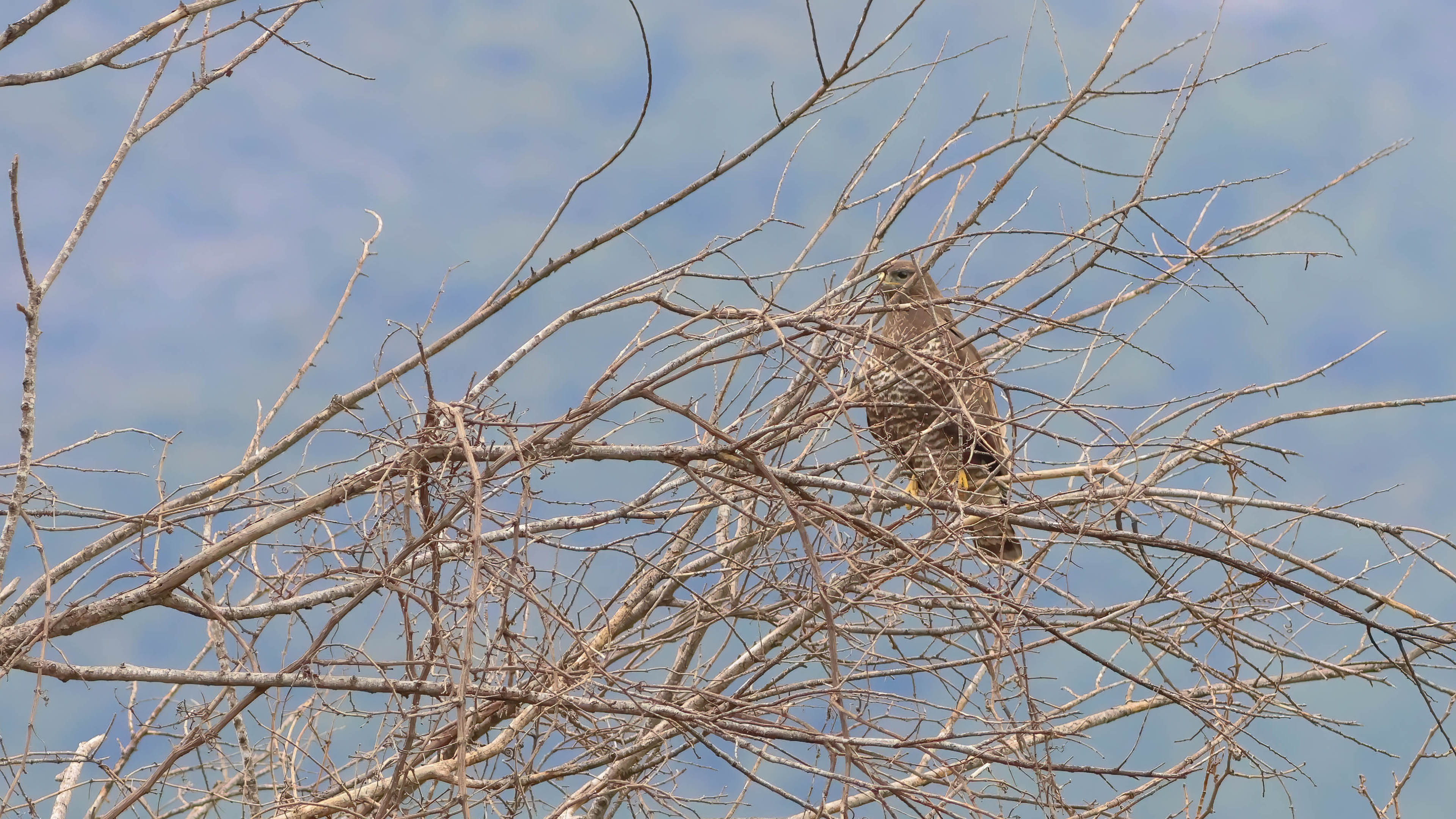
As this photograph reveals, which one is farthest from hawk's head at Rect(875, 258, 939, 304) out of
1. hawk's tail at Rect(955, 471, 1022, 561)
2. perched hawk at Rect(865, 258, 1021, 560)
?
hawk's tail at Rect(955, 471, 1022, 561)

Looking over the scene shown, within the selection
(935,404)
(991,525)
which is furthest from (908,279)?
(935,404)

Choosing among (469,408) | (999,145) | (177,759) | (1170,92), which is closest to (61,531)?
(177,759)

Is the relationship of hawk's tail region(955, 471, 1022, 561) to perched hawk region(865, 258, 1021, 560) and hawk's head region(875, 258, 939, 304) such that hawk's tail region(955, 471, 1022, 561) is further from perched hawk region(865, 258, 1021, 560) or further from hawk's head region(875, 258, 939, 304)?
hawk's head region(875, 258, 939, 304)

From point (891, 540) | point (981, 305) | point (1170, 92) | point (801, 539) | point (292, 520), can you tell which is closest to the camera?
point (801, 539)

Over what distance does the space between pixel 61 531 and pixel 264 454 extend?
21.2 inches

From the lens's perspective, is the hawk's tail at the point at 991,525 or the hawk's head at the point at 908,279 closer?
the hawk's tail at the point at 991,525

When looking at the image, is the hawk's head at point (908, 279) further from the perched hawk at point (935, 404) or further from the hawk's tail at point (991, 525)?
the hawk's tail at point (991, 525)

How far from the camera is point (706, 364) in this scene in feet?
8.23

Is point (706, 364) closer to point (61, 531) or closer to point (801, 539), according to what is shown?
point (801, 539)

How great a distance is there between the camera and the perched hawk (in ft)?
8.62

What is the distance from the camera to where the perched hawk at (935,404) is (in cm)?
263

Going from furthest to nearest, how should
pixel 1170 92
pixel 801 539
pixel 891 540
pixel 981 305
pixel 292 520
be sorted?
1. pixel 1170 92
2. pixel 292 520
3. pixel 981 305
4. pixel 891 540
5. pixel 801 539

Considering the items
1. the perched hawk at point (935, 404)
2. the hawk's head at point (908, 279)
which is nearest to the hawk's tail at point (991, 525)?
the perched hawk at point (935, 404)

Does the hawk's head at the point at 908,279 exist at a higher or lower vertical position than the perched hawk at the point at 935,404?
higher
